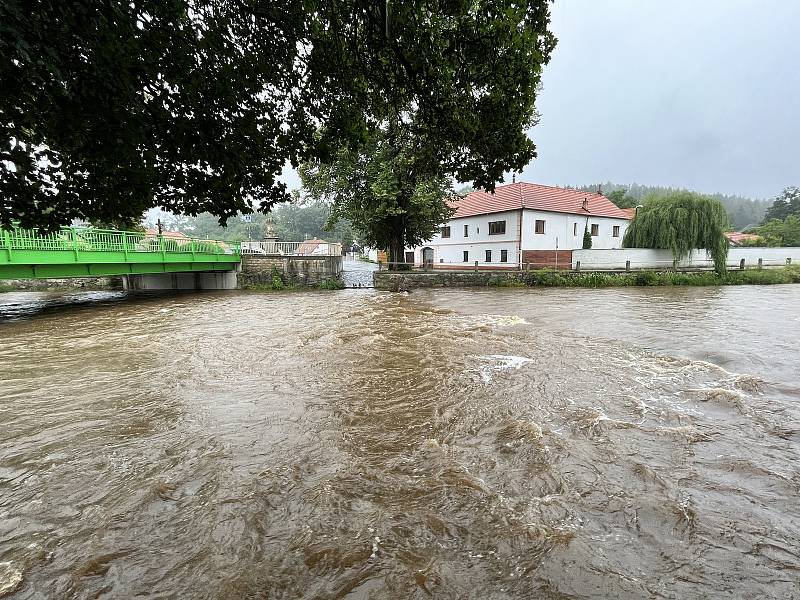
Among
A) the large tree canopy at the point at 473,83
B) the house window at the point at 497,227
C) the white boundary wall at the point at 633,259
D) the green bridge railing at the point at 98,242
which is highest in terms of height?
the house window at the point at 497,227

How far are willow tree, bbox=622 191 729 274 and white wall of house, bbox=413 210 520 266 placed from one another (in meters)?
9.13

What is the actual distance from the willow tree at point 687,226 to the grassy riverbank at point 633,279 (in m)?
1.23

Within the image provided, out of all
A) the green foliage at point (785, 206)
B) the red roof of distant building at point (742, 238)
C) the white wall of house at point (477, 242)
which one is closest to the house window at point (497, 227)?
the white wall of house at point (477, 242)

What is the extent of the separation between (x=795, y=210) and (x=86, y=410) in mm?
95732

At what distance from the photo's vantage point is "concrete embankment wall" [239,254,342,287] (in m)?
25.1

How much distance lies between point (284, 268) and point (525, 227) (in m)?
18.3

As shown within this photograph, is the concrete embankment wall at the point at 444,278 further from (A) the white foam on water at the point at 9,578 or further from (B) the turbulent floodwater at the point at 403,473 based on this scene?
(A) the white foam on water at the point at 9,578

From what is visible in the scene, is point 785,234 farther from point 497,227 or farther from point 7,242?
point 7,242

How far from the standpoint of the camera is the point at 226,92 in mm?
3270

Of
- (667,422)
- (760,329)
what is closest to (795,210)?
(760,329)

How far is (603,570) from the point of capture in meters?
2.65

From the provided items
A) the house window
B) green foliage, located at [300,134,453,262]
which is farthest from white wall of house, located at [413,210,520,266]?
green foliage, located at [300,134,453,262]

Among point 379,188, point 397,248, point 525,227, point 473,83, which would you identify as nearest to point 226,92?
point 473,83

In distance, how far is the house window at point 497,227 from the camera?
32.3 meters
